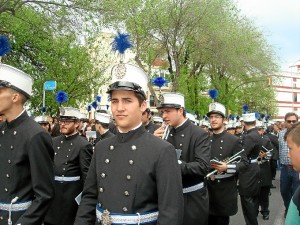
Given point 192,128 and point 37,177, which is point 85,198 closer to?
point 37,177

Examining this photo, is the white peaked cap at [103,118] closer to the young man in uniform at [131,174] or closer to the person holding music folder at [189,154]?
the person holding music folder at [189,154]

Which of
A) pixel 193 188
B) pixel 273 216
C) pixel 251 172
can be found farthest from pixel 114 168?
pixel 273 216

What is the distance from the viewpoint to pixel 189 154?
215 inches

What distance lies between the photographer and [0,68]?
395 centimetres

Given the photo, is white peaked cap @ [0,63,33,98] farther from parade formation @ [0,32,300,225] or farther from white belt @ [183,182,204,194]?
white belt @ [183,182,204,194]

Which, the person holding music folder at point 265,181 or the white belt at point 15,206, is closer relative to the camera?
the white belt at point 15,206

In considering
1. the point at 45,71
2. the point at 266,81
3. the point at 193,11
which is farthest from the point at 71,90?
the point at 266,81

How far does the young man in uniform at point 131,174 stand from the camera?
3.27 meters

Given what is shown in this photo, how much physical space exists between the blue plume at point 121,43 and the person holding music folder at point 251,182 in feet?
15.5

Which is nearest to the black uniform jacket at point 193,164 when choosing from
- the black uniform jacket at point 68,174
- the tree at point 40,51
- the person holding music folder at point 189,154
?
the person holding music folder at point 189,154

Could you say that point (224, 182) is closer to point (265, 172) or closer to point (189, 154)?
point (189, 154)

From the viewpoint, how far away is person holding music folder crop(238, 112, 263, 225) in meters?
7.86

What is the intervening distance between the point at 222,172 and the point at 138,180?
3.72 meters

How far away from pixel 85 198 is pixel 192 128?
7.57 ft
